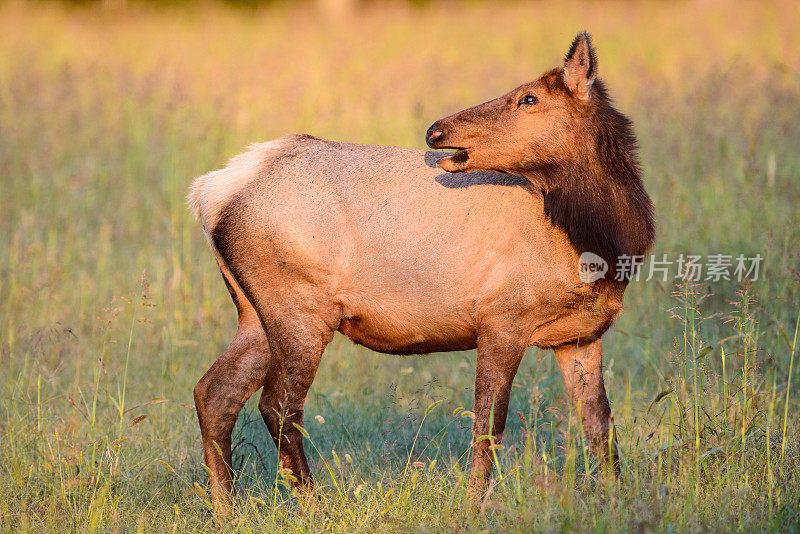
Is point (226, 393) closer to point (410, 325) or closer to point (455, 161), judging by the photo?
point (410, 325)

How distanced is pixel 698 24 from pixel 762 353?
9785mm

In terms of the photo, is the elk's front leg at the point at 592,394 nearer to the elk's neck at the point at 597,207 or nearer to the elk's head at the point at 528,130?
the elk's neck at the point at 597,207

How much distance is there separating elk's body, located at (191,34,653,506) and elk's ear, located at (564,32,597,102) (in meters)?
0.01

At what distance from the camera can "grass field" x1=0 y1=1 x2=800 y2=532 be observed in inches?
169

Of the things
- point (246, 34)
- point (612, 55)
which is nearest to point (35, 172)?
point (246, 34)

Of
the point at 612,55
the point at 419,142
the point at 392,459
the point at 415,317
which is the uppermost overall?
the point at 612,55

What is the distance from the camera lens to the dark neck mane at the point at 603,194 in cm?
462

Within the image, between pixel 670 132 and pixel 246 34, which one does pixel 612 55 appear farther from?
pixel 246 34

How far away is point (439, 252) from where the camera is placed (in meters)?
4.69

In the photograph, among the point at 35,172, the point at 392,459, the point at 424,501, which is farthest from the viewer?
the point at 35,172

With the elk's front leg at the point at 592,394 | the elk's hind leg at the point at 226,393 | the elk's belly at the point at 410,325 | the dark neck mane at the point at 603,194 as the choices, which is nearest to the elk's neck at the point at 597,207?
the dark neck mane at the point at 603,194

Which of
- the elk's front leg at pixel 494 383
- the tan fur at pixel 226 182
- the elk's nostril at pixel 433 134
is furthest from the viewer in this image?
the tan fur at pixel 226 182

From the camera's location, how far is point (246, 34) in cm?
1552

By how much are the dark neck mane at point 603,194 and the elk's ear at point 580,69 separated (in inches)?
4.8
